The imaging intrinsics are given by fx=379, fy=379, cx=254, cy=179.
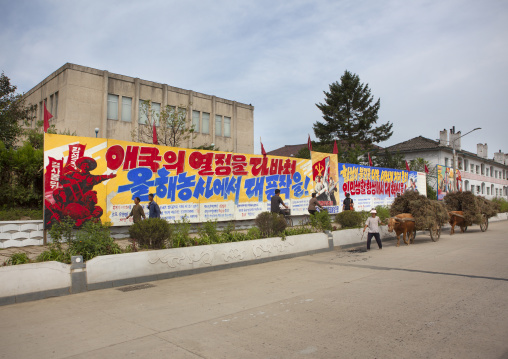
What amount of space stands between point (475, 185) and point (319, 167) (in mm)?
47956

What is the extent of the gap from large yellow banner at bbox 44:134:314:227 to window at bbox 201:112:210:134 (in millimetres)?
19557

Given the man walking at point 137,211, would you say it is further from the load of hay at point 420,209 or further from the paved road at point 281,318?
the load of hay at point 420,209

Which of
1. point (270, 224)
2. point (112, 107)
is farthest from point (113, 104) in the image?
point (270, 224)

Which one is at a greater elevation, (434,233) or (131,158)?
(131,158)

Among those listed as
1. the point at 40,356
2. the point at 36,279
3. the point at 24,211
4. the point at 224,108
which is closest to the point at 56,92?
the point at 224,108

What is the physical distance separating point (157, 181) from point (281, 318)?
34.2ft

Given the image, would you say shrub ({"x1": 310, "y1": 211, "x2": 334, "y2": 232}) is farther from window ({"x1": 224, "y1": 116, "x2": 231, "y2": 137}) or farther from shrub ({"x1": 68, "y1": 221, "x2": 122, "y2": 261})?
window ({"x1": 224, "y1": 116, "x2": 231, "y2": 137})

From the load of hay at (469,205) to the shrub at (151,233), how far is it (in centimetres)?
1616

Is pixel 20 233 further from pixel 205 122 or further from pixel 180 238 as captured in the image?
pixel 205 122

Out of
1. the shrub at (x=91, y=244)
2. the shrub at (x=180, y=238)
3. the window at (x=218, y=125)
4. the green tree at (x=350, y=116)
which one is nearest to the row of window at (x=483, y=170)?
the green tree at (x=350, y=116)

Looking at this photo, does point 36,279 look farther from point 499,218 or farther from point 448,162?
point 448,162

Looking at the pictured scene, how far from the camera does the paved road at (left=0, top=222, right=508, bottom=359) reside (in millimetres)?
4609

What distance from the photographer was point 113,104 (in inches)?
1262

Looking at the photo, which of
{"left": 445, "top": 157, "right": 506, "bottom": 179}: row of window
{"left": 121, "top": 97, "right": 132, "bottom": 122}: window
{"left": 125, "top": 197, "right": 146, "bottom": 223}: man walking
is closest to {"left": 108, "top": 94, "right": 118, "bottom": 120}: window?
{"left": 121, "top": 97, "right": 132, "bottom": 122}: window
